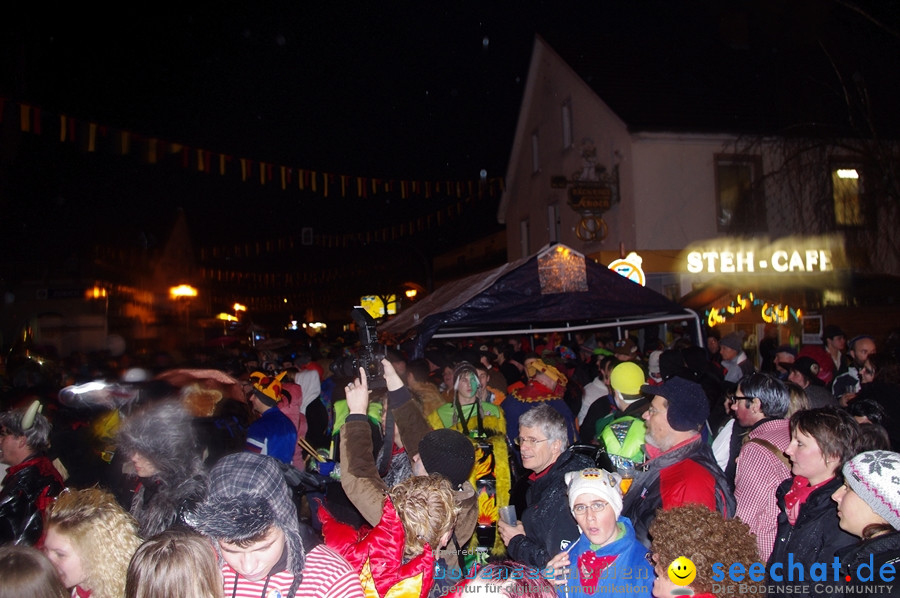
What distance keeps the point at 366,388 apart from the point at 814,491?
228 centimetres

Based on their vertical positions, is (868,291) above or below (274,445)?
above

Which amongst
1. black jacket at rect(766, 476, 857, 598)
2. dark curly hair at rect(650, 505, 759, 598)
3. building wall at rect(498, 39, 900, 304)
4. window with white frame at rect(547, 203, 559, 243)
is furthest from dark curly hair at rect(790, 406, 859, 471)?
window with white frame at rect(547, 203, 559, 243)

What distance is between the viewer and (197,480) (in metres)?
3.51

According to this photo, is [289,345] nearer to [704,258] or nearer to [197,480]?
[704,258]

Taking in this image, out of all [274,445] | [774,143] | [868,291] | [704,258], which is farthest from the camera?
[704,258]

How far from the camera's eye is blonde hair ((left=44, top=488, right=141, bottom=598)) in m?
2.73

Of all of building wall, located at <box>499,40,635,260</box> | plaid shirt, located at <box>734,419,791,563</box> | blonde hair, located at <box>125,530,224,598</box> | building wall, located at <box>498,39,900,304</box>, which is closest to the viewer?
blonde hair, located at <box>125,530,224,598</box>

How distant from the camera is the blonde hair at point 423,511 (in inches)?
107

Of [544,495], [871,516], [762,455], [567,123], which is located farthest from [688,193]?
[871,516]

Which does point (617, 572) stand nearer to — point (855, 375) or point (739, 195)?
point (855, 375)

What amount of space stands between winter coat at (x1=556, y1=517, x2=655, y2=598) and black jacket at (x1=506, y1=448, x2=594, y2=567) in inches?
17.0

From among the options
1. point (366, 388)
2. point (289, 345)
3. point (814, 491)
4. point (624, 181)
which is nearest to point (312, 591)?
point (366, 388)

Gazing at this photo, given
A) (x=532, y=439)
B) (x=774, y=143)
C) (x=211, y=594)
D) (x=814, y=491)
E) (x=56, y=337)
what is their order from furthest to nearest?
(x=56, y=337)
(x=774, y=143)
(x=532, y=439)
(x=814, y=491)
(x=211, y=594)

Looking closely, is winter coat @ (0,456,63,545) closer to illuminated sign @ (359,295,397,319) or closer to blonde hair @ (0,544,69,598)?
blonde hair @ (0,544,69,598)
